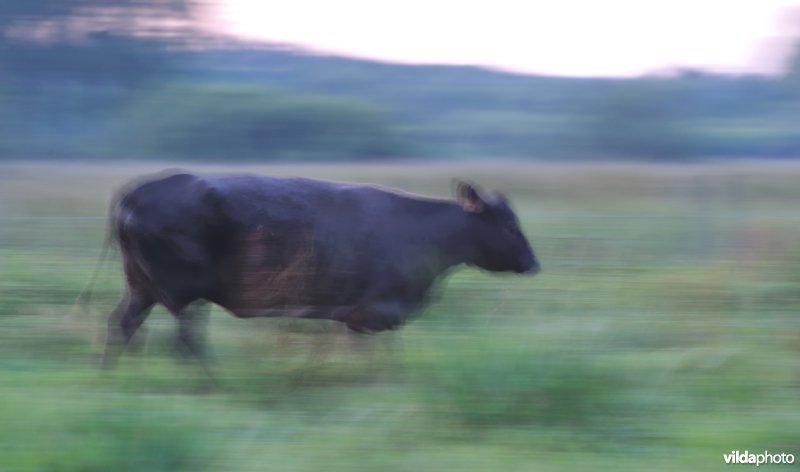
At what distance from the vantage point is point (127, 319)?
614cm

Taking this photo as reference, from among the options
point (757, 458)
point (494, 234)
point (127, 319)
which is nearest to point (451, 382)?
point (757, 458)

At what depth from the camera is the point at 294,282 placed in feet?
19.9

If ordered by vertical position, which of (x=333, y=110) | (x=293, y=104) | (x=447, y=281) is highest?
(x=293, y=104)

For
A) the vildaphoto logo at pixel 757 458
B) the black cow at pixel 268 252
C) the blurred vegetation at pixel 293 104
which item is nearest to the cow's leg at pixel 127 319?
the black cow at pixel 268 252

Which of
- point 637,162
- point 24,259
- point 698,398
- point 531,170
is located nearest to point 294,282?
point 698,398

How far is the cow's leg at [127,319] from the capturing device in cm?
606

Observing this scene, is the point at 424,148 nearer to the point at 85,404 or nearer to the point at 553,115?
the point at 553,115

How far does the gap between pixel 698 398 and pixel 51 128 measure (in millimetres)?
15606

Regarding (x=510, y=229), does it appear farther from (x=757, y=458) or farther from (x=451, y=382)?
(x=757, y=458)

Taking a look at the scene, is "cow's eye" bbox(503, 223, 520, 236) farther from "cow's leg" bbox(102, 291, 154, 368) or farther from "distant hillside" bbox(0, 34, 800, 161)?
"distant hillside" bbox(0, 34, 800, 161)

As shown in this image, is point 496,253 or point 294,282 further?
point 496,253

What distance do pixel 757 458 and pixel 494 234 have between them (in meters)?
2.89

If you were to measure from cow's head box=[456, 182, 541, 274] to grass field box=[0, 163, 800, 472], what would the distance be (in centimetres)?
31

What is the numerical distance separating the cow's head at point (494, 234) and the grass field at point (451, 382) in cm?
31
